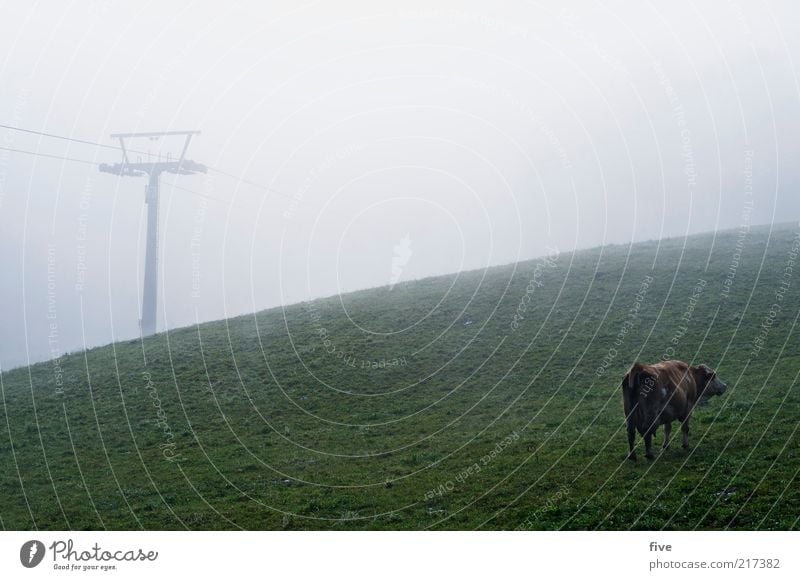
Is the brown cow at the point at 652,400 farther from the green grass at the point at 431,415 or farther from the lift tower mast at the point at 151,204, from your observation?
the lift tower mast at the point at 151,204

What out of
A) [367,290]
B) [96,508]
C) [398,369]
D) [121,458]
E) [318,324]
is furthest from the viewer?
[367,290]

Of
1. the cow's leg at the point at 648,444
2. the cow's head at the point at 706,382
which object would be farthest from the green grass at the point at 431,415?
the cow's head at the point at 706,382

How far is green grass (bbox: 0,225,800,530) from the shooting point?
16.5 m

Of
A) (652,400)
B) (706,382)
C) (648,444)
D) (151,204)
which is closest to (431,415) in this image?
(706,382)

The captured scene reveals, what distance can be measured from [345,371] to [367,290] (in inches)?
861

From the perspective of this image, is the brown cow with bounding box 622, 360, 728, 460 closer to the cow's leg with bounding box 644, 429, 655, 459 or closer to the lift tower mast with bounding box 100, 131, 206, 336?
the cow's leg with bounding box 644, 429, 655, 459

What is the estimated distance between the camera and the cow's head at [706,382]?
784 inches

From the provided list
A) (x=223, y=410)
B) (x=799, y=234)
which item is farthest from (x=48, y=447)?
(x=799, y=234)

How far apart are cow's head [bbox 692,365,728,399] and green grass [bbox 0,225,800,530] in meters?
1.03

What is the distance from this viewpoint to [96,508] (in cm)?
2011

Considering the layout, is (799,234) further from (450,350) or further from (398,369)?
(398,369)

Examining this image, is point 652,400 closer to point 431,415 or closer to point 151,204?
point 431,415

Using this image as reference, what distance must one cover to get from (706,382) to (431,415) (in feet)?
38.5

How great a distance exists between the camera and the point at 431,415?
28750mm
